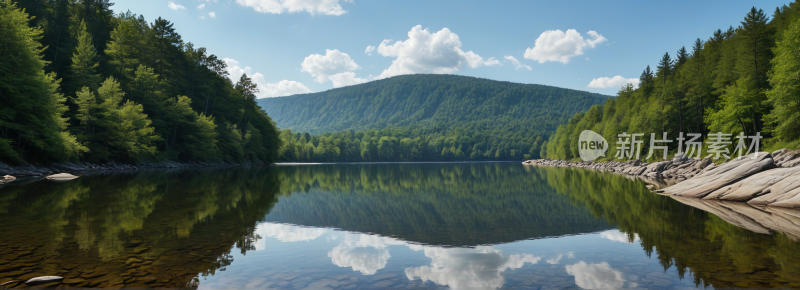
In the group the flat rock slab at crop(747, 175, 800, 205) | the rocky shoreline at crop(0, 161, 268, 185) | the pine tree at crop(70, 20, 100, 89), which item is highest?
the pine tree at crop(70, 20, 100, 89)

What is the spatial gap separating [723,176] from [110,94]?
209 feet

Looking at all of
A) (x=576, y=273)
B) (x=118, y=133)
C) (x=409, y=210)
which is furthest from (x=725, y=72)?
(x=118, y=133)

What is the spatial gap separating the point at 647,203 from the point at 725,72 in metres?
44.9

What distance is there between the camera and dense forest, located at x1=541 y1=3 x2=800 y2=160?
3597 cm

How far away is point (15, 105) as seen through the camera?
115ft

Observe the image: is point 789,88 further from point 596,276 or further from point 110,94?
point 110,94

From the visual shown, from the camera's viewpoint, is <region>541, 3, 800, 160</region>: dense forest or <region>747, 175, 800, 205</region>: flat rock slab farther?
<region>541, 3, 800, 160</region>: dense forest

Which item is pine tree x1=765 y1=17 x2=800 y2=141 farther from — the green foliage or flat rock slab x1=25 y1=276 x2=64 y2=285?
the green foliage

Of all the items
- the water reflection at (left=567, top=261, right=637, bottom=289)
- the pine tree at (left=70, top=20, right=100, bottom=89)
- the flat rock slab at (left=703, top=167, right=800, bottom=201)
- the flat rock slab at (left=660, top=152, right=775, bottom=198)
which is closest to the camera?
the water reflection at (left=567, top=261, right=637, bottom=289)

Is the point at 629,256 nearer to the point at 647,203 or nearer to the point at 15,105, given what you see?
the point at 647,203

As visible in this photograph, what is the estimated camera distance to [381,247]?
1064 cm

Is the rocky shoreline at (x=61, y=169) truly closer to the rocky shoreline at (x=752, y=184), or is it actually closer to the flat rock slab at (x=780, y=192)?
the rocky shoreline at (x=752, y=184)

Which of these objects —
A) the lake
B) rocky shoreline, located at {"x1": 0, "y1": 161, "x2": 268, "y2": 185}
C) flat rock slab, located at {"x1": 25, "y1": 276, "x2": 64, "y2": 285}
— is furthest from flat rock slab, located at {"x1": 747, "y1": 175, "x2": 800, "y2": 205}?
rocky shoreline, located at {"x1": 0, "y1": 161, "x2": 268, "y2": 185}

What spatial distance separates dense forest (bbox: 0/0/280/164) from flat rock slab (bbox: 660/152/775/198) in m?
48.9
